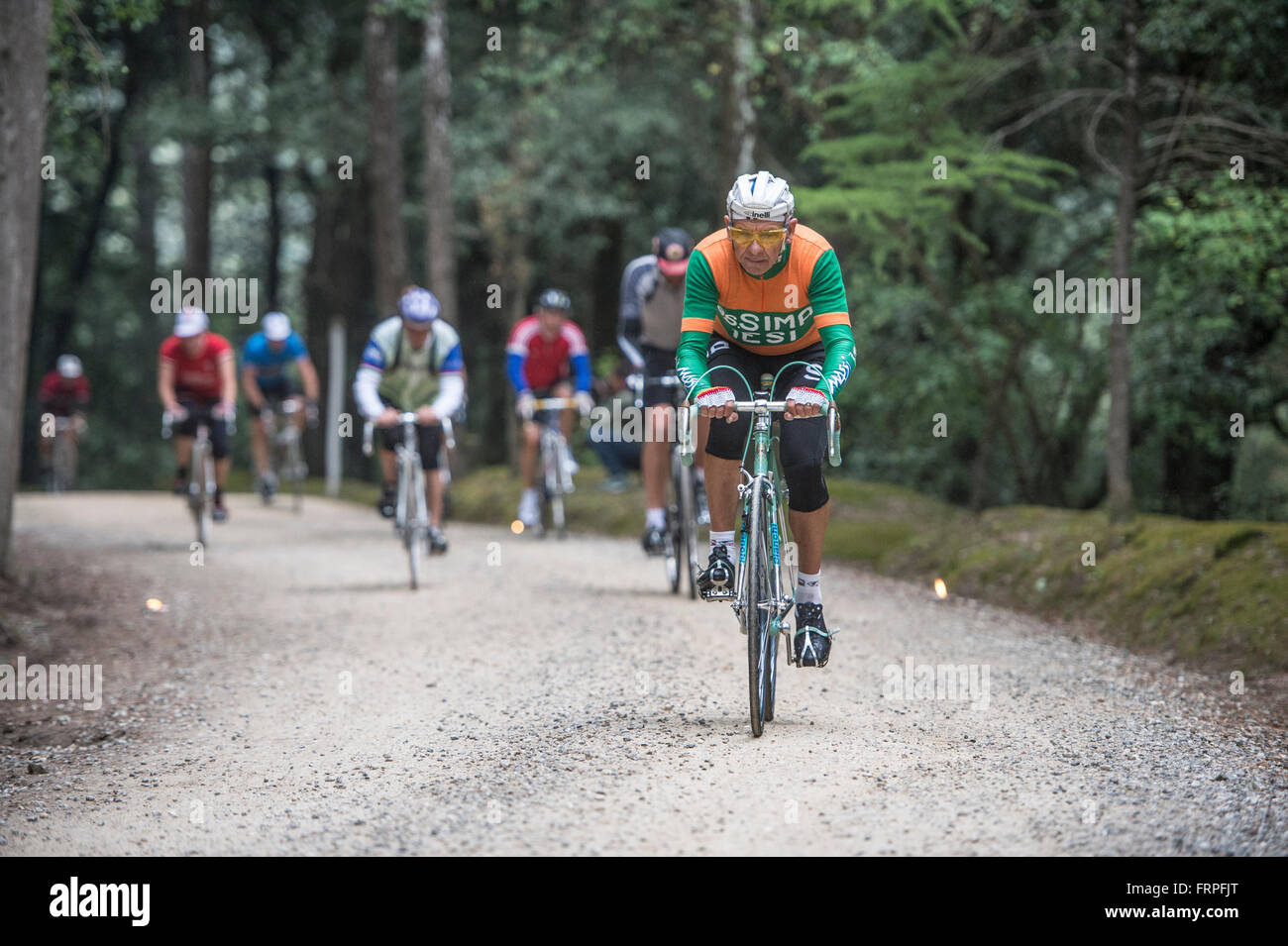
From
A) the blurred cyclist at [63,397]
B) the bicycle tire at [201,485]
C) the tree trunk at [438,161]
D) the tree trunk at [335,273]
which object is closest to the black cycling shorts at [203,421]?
the bicycle tire at [201,485]

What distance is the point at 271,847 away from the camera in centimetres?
488

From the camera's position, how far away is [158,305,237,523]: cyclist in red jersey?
14.1 m

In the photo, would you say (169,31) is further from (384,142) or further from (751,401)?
(751,401)

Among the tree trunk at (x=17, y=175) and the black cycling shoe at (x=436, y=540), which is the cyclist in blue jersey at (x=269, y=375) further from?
the tree trunk at (x=17, y=175)

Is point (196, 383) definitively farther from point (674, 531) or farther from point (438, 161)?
A: point (438, 161)

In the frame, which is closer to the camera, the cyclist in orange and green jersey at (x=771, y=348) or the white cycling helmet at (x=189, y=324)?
the cyclist in orange and green jersey at (x=771, y=348)

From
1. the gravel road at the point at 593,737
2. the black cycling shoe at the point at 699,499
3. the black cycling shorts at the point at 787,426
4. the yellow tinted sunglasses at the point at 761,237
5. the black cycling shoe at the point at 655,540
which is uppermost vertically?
the yellow tinted sunglasses at the point at 761,237

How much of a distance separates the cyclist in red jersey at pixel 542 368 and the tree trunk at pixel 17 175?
4.82 m

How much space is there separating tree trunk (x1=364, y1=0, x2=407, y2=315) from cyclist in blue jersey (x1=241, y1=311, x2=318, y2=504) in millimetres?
3286

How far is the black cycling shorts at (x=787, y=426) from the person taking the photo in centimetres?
620

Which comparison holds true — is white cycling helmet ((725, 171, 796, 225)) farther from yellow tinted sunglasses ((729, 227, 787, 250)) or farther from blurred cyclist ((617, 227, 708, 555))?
blurred cyclist ((617, 227, 708, 555))
